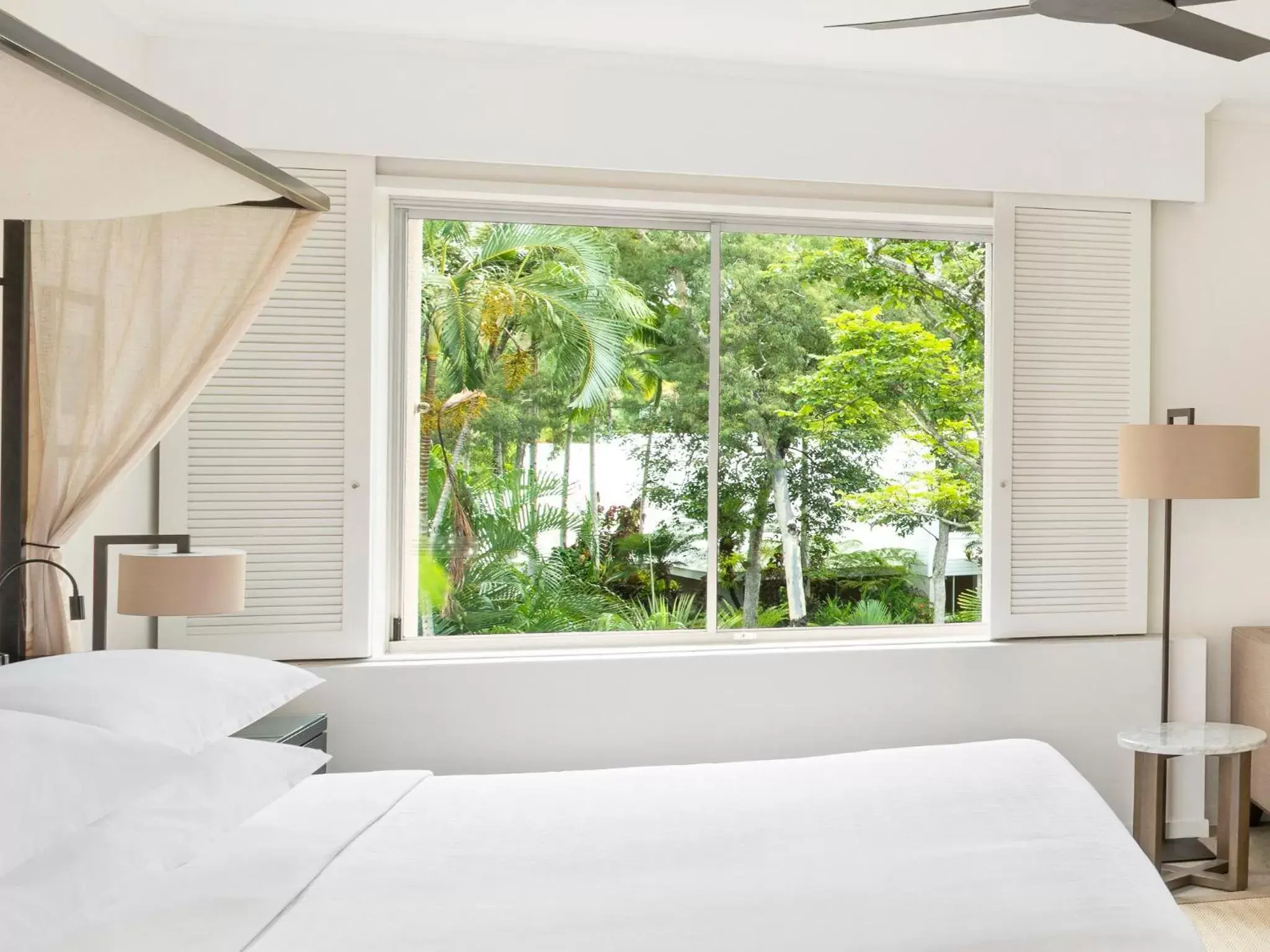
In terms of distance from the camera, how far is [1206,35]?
2.03 m

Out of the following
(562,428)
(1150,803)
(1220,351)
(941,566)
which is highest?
(1220,351)

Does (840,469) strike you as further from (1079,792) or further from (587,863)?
(587,863)

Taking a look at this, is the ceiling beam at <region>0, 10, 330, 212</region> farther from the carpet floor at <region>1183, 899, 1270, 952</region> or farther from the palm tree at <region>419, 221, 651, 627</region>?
the carpet floor at <region>1183, 899, 1270, 952</region>

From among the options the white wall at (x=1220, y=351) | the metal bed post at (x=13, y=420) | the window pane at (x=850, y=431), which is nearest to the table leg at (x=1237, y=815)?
the white wall at (x=1220, y=351)

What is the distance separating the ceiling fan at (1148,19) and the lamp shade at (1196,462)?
136cm

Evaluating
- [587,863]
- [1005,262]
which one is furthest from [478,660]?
[1005,262]

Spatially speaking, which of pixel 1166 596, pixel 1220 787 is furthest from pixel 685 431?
pixel 1220 787

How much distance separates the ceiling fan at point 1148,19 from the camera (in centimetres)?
182

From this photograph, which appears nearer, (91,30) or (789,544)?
(91,30)

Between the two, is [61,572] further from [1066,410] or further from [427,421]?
[1066,410]

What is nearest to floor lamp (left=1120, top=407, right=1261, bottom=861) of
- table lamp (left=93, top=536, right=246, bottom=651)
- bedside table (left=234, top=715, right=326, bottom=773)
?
bedside table (left=234, top=715, right=326, bottom=773)

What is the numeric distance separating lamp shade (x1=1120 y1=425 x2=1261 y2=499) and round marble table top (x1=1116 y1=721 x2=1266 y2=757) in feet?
2.48

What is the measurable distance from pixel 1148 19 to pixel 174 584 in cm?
252

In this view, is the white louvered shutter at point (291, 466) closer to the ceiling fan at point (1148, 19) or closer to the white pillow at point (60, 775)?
the white pillow at point (60, 775)
